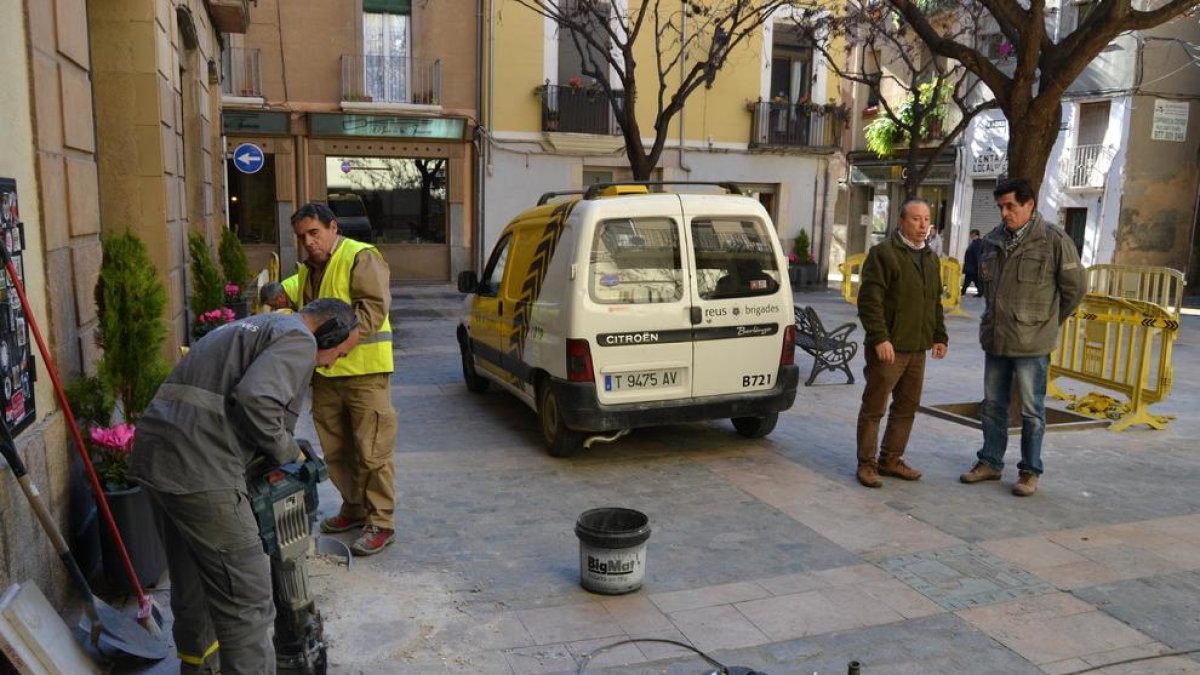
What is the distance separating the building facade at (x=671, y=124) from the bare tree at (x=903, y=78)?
145cm

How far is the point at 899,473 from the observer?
6.21 metres

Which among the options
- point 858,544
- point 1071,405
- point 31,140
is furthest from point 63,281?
point 1071,405

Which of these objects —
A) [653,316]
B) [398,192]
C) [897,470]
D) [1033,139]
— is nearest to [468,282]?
[653,316]

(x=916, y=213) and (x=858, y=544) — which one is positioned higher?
(x=916, y=213)

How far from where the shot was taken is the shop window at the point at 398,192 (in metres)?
21.5

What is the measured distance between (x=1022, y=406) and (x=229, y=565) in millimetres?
4980

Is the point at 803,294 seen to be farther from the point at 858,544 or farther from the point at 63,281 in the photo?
the point at 63,281

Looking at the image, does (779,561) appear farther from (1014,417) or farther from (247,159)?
(247,159)

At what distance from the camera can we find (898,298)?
5.90 meters

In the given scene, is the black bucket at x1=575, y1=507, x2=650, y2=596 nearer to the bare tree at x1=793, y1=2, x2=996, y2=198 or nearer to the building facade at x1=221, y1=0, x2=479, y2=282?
the bare tree at x1=793, y1=2, x2=996, y2=198

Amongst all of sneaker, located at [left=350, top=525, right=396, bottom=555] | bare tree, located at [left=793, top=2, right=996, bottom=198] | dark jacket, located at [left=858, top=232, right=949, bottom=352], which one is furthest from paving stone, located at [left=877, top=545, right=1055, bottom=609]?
bare tree, located at [left=793, top=2, right=996, bottom=198]

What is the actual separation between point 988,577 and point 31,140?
502 cm

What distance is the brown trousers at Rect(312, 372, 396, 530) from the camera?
479 cm

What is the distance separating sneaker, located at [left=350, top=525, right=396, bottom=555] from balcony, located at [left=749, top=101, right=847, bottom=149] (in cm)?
2045
